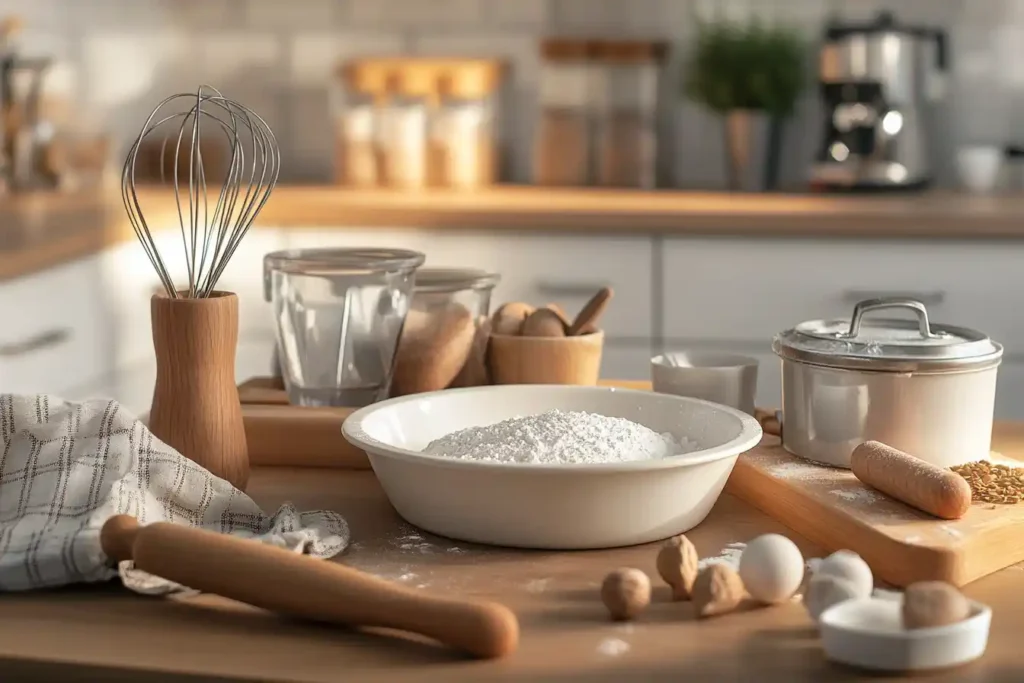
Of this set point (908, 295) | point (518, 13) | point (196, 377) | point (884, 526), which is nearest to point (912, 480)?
point (884, 526)

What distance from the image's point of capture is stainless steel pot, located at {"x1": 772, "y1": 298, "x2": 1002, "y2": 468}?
1.12 meters

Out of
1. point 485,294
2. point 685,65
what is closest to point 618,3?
point 685,65

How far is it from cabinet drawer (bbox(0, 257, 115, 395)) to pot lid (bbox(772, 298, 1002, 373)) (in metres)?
1.45

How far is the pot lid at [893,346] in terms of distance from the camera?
3.67 feet

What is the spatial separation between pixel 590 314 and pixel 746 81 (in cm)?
183

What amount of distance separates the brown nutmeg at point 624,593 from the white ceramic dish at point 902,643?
12 cm

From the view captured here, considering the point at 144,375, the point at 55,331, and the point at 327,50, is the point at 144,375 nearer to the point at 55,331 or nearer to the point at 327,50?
the point at 55,331

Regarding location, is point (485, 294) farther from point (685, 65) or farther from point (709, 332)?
point (685, 65)

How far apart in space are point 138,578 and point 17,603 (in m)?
0.08

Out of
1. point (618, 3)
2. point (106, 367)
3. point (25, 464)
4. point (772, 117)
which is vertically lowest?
point (106, 367)

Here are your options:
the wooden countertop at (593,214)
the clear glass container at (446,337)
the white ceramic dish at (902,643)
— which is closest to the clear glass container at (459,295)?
the clear glass container at (446,337)

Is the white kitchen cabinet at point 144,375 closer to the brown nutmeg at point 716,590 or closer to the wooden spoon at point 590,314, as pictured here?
the wooden spoon at point 590,314

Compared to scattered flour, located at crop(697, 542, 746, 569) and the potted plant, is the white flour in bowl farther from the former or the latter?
the potted plant

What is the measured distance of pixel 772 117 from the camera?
10.2 ft
